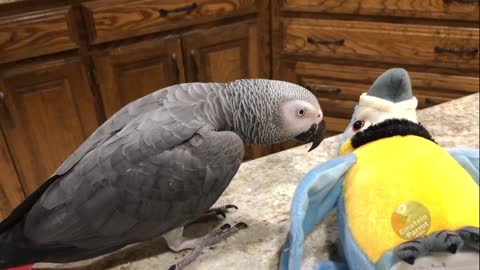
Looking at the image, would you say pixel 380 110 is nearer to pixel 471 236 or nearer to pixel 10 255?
pixel 471 236

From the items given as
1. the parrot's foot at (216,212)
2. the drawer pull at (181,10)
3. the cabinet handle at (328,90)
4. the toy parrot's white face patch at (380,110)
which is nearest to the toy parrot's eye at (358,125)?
the toy parrot's white face patch at (380,110)

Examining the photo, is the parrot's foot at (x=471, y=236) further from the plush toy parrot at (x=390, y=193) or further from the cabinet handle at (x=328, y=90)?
the cabinet handle at (x=328, y=90)

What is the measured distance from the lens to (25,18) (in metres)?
1.22

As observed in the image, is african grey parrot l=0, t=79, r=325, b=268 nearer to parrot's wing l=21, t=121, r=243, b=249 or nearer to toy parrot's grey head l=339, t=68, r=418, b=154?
parrot's wing l=21, t=121, r=243, b=249

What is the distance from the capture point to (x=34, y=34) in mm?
1239

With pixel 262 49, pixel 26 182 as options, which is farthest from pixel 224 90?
pixel 26 182

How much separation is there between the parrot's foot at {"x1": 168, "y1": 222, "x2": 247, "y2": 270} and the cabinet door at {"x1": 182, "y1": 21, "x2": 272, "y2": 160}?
0.92 m

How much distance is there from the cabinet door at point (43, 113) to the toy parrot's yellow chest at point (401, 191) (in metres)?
1.08

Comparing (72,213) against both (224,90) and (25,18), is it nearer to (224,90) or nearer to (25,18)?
(224,90)

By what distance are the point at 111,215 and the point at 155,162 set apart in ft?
0.30

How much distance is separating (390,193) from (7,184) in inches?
52.8

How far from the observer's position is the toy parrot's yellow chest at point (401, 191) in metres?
0.46

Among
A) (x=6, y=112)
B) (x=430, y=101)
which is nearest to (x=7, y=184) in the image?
(x=6, y=112)

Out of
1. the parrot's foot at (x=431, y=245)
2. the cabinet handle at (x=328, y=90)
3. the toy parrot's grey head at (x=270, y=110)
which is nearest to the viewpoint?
the parrot's foot at (x=431, y=245)
